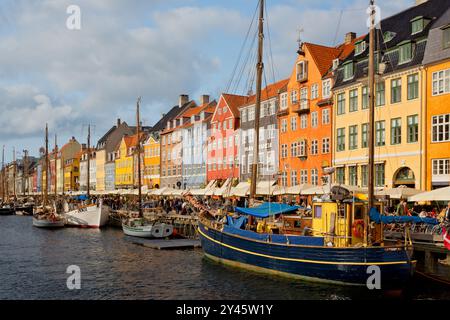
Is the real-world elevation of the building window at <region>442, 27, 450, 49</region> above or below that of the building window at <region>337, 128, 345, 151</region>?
above

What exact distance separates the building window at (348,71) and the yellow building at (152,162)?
50.3 metres

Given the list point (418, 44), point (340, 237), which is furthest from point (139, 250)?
point (418, 44)

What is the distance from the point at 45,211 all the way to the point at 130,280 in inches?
1829

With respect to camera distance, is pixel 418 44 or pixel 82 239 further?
pixel 82 239

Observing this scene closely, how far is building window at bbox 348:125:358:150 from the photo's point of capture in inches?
1818

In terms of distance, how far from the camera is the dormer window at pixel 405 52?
134 feet

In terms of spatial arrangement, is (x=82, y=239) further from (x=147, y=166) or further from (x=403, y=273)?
(x=147, y=166)

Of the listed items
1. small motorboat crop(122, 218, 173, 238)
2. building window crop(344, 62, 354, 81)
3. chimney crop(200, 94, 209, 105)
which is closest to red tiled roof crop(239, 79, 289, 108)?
building window crop(344, 62, 354, 81)

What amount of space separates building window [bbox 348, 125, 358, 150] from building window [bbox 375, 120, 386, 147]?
2573 mm

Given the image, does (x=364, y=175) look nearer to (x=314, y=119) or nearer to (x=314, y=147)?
(x=314, y=147)

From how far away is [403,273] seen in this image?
21625mm

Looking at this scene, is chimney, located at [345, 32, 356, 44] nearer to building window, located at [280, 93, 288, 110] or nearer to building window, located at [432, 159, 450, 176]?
building window, located at [280, 93, 288, 110]

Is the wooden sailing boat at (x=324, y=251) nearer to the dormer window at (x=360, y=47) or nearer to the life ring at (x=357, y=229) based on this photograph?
the life ring at (x=357, y=229)

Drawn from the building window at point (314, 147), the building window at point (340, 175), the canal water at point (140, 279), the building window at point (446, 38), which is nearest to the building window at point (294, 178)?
the building window at point (314, 147)
